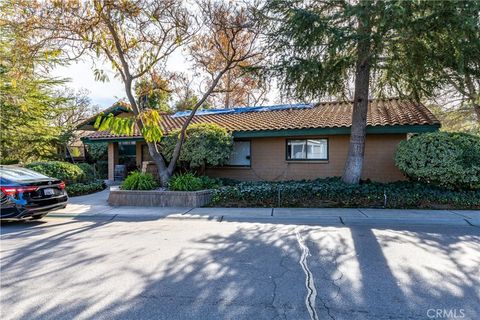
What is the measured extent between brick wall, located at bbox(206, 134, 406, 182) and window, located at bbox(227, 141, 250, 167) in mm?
239

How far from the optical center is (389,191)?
10.1m

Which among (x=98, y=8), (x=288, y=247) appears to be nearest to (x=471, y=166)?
(x=288, y=247)

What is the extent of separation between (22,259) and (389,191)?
973 centimetres

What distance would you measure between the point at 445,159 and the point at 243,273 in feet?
26.9

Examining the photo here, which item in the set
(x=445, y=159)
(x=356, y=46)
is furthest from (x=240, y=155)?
(x=445, y=159)

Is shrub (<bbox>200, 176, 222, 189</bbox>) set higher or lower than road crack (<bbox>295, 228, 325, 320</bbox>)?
higher

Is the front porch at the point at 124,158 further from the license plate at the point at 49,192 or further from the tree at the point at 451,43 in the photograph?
the tree at the point at 451,43

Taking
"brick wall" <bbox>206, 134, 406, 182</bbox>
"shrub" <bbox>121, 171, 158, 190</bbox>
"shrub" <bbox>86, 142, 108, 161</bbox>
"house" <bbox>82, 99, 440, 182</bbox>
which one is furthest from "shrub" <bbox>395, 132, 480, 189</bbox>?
"shrub" <bbox>86, 142, 108, 161</bbox>

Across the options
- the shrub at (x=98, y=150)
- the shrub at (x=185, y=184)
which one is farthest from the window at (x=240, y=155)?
the shrub at (x=98, y=150)

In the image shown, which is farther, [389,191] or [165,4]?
[165,4]

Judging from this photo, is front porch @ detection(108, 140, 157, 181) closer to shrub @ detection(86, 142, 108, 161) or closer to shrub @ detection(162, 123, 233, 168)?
shrub @ detection(86, 142, 108, 161)

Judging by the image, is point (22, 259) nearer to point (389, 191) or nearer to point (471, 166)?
point (389, 191)

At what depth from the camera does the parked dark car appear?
785 centimetres

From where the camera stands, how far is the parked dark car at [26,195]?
309 inches
